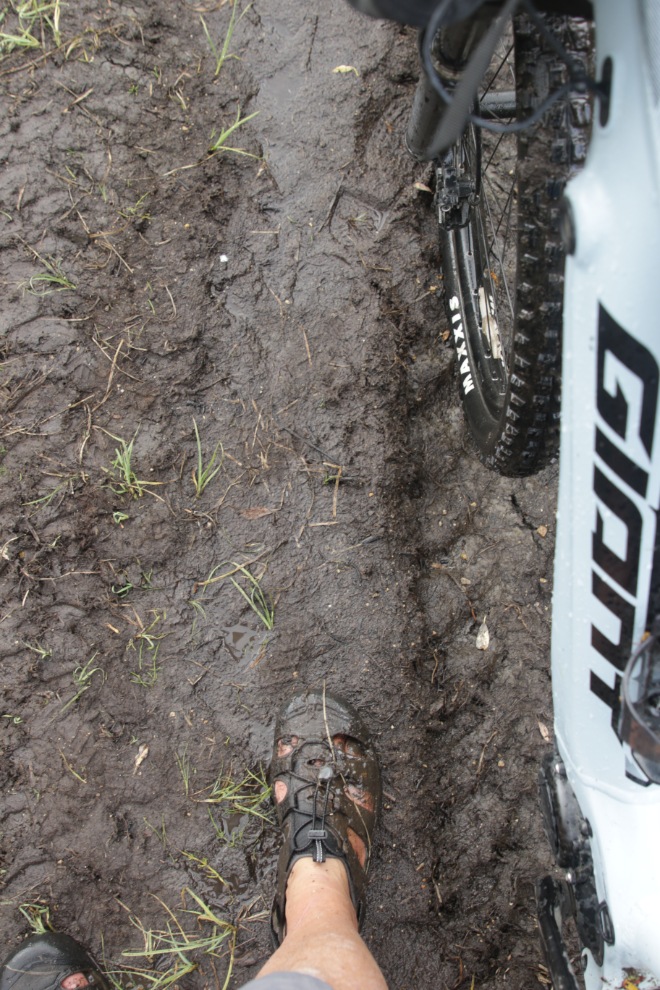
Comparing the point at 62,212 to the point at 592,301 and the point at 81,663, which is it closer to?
the point at 81,663

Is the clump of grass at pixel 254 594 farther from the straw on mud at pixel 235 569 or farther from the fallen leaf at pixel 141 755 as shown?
the fallen leaf at pixel 141 755

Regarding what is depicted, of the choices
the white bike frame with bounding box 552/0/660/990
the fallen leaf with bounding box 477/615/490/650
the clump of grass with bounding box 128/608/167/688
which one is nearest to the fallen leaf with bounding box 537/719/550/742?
the fallen leaf with bounding box 477/615/490/650

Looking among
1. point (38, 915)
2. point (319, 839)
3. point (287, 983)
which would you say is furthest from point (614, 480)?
point (38, 915)

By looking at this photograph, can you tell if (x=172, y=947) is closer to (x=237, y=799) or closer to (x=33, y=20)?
(x=237, y=799)

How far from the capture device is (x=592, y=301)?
85 centimetres

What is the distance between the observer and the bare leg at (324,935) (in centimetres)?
130

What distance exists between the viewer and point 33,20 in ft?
6.19

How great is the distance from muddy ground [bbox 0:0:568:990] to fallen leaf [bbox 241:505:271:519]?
1cm

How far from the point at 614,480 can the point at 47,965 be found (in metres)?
1.96

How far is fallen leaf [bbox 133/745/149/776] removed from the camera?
5.64 ft

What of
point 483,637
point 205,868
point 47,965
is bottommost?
point 47,965

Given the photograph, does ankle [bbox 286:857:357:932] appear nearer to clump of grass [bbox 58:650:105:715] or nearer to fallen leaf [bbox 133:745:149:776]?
fallen leaf [bbox 133:745:149:776]

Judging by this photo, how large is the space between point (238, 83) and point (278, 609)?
170cm

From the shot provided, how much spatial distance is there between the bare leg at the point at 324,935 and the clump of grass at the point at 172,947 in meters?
0.27
